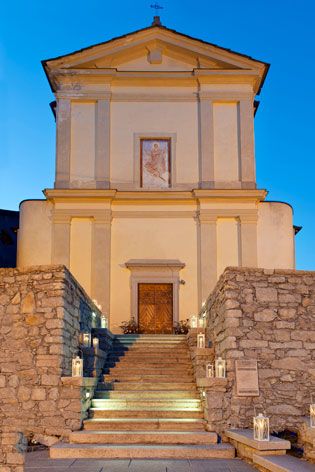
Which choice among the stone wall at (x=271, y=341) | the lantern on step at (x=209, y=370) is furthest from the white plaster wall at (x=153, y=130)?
the lantern on step at (x=209, y=370)

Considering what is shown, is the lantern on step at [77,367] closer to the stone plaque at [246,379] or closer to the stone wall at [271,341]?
the stone wall at [271,341]

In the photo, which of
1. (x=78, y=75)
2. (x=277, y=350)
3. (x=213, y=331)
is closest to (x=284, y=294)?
(x=277, y=350)

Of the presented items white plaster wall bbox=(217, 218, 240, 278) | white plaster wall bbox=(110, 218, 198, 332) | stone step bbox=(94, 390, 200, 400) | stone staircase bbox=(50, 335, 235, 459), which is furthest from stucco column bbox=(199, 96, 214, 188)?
stone step bbox=(94, 390, 200, 400)

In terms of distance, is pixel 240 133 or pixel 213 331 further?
pixel 240 133

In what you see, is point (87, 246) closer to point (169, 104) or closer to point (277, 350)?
point (169, 104)

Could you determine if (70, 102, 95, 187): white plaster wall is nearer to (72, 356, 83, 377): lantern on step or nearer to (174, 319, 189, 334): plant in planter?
(174, 319, 189, 334): plant in planter

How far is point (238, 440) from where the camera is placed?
9.68m

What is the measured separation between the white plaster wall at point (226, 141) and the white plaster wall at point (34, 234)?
239 inches

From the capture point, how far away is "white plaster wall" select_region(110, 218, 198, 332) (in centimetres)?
2128

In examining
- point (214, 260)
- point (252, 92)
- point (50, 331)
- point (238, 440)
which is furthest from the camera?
point (252, 92)

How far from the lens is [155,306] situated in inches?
845

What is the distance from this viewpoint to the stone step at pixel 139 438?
10.2m

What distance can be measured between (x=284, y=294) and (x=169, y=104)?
13.3 m

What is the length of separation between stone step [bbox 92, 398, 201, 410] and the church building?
8938mm
